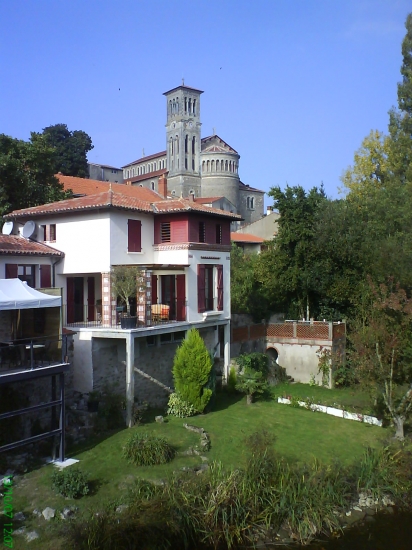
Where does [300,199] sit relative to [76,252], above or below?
above

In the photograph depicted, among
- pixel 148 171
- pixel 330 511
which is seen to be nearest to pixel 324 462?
pixel 330 511

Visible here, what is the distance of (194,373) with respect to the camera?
22.2 meters

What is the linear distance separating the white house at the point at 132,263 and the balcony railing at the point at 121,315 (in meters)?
0.05

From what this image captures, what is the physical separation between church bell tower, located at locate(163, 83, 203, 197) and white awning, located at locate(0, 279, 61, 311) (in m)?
67.7

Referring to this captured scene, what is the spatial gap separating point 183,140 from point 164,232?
212 feet

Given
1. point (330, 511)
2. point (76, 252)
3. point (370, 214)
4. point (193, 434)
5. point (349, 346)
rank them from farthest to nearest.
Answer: point (370, 214)
point (349, 346)
point (76, 252)
point (193, 434)
point (330, 511)

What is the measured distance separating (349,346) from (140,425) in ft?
49.9

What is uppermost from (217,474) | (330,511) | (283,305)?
(283,305)

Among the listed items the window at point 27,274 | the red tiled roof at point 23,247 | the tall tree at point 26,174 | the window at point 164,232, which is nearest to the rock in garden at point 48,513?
the red tiled roof at point 23,247

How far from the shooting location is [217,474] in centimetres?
1473

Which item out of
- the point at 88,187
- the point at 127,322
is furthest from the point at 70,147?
the point at 127,322

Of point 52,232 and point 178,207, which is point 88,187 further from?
point 178,207

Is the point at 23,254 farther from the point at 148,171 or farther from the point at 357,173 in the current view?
the point at 148,171

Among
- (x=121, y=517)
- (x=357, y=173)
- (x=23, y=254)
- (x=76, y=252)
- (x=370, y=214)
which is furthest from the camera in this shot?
(x=357, y=173)
